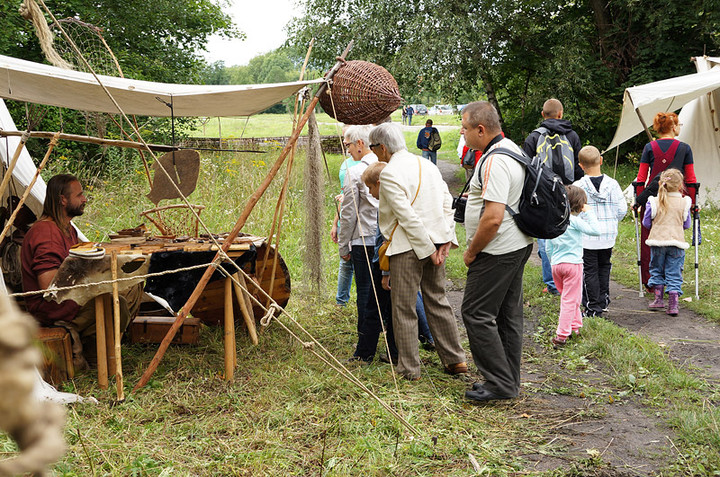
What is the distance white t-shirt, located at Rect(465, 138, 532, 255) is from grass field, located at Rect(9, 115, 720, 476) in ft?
3.56

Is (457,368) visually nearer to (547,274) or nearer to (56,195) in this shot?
(547,274)

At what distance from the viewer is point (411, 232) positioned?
13.7 ft

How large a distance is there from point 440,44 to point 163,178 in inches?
385

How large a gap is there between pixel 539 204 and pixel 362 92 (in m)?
1.44

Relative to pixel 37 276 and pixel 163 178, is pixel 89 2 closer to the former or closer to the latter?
pixel 163 178

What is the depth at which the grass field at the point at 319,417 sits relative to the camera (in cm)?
316

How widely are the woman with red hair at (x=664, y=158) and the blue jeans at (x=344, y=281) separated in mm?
3308

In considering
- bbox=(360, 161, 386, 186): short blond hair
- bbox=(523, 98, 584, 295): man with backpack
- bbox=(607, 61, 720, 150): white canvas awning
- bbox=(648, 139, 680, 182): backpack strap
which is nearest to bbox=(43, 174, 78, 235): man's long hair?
bbox=(360, 161, 386, 186): short blond hair

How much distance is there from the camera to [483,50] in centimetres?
1472

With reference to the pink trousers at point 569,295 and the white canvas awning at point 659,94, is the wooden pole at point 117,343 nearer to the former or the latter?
the pink trousers at point 569,295

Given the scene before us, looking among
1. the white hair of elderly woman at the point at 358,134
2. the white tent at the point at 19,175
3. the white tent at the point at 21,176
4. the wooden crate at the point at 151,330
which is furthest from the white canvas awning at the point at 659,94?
the white tent at the point at 21,176

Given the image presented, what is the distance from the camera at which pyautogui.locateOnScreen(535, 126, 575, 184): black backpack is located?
6051mm

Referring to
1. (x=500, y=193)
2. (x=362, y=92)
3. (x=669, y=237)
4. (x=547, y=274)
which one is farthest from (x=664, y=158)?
(x=362, y=92)

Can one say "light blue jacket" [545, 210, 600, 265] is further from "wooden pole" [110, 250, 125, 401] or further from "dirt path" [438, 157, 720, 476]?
"wooden pole" [110, 250, 125, 401]
